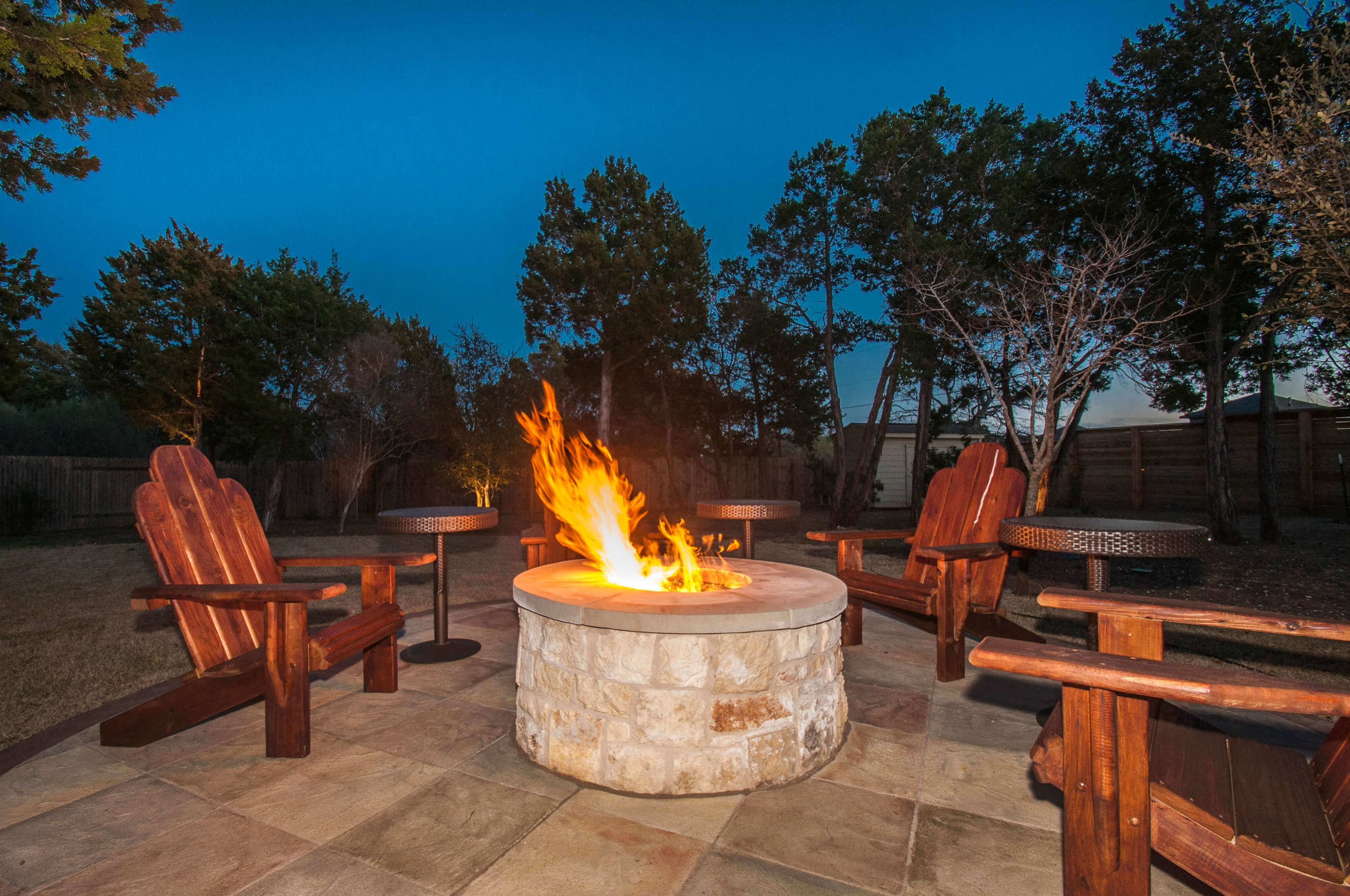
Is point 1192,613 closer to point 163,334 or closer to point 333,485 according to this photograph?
point 163,334

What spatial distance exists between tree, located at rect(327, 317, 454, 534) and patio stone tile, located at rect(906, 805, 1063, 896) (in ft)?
38.6

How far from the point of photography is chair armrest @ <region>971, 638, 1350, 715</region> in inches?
44.2

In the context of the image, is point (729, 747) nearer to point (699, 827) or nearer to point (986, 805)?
point (699, 827)

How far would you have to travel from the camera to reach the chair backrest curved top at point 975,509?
358 centimetres

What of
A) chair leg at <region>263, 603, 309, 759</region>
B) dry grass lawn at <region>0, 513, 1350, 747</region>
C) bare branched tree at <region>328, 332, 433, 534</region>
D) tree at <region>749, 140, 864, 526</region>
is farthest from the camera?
tree at <region>749, 140, 864, 526</region>

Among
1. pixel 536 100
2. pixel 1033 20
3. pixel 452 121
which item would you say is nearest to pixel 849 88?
pixel 536 100

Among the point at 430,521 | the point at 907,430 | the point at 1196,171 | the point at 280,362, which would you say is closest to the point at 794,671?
the point at 430,521

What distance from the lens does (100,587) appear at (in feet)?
20.9

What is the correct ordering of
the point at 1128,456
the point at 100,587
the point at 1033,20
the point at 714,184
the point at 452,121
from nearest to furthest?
the point at 100,587, the point at 1128,456, the point at 1033,20, the point at 452,121, the point at 714,184

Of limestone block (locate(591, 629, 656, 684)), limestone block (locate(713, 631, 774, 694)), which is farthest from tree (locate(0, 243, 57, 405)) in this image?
limestone block (locate(713, 631, 774, 694))

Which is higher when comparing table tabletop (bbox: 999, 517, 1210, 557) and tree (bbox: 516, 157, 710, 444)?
tree (bbox: 516, 157, 710, 444)

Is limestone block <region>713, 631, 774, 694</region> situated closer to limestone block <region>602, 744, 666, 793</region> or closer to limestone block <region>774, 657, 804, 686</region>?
limestone block <region>774, 657, 804, 686</region>

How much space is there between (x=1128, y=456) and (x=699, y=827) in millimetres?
15734

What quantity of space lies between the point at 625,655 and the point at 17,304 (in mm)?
11242
